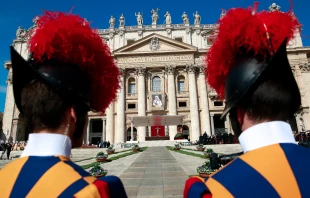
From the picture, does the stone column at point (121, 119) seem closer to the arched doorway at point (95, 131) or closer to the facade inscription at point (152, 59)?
the facade inscription at point (152, 59)

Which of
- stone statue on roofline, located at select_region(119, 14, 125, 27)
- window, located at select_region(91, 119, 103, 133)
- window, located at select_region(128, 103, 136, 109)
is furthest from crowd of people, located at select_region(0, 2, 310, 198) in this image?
stone statue on roofline, located at select_region(119, 14, 125, 27)

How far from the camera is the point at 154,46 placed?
4266cm

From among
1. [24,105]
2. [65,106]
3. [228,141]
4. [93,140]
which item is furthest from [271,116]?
[93,140]

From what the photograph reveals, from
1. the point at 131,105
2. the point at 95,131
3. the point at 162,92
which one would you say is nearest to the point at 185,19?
the point at 162,92

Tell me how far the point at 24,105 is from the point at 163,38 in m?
42.3

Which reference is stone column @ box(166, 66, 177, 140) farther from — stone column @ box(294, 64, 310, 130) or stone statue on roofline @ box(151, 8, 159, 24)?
stone column @ box(294, 64, 310, 130)

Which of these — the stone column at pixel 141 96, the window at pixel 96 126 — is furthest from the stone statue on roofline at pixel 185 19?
the window at pixel 96 126

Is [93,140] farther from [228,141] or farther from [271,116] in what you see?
[271,116]

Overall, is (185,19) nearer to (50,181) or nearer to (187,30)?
(187,30)

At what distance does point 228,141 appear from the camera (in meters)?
29.8

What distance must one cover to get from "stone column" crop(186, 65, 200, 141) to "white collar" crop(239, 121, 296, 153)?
38137 millimetres

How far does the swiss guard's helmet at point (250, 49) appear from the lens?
143cm

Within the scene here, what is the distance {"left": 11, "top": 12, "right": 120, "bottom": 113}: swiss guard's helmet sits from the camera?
5.11ft

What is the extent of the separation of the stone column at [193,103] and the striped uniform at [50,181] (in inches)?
1511
